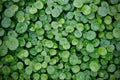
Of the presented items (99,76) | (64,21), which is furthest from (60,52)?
(99,76)

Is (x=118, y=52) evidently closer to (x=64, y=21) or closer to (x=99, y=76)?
(x=99, y=76)

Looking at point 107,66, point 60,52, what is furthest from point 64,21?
point 107,66

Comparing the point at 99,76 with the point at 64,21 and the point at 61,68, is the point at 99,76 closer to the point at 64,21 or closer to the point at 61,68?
the point at 61,68

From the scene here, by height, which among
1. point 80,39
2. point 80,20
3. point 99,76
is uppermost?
point 80,20

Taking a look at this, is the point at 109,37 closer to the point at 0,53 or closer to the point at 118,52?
the point at 118,52

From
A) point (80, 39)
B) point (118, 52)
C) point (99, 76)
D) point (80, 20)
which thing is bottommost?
point (99, 76)

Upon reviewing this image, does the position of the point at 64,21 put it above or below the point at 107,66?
above

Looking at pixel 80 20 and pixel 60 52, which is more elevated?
pixel 80 20
